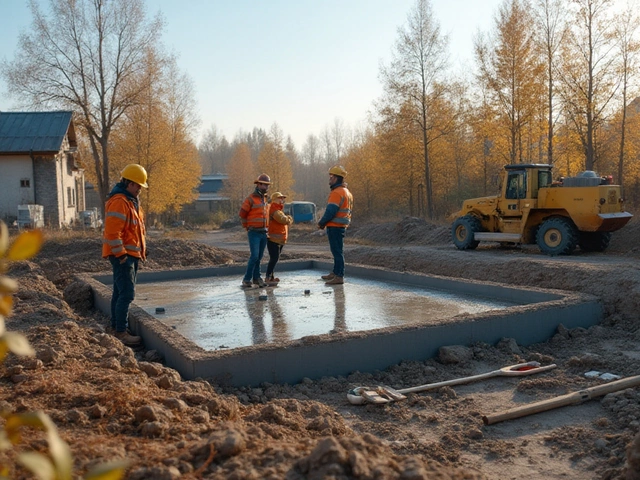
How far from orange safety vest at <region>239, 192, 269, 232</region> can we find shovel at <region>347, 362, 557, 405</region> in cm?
479

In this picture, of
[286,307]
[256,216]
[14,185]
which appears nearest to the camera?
[286,307]

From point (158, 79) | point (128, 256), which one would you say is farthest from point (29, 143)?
point (128, 256)

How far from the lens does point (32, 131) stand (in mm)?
27531

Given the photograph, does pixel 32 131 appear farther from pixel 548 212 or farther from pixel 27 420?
pixel 27 420

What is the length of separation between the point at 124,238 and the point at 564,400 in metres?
4.80

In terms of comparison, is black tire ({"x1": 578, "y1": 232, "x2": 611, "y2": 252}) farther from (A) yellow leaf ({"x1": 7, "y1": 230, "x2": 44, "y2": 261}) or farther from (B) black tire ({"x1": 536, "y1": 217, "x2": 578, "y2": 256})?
(A) yellow leaf ({"x1": 7, "y1": 230, "x2": 44, "y2": 261})

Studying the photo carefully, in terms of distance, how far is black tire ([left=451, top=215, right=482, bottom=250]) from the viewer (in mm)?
16797

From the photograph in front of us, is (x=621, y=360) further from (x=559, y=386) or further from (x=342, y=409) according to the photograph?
(x=342, y=409)

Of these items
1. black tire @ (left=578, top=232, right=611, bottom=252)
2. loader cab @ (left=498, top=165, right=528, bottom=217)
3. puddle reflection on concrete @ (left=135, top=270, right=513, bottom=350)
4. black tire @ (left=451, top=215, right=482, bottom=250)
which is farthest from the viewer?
black tire @ (left=451, top=215, right=482, bottom=250)

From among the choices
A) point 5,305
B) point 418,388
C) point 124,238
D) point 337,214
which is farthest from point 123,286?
point 5,305

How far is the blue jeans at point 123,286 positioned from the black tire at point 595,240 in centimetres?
1255

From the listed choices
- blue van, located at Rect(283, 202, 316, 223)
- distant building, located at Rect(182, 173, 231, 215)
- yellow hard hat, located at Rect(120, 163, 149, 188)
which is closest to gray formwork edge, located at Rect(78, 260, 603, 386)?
yellow hard hat, located at Rect(120, 163, 149, 188)

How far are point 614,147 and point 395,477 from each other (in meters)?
30.9

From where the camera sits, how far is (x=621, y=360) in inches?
243
